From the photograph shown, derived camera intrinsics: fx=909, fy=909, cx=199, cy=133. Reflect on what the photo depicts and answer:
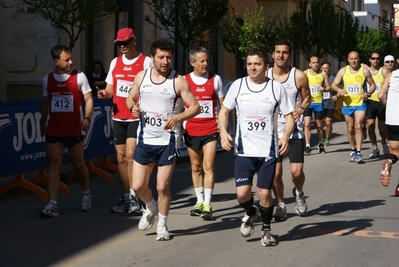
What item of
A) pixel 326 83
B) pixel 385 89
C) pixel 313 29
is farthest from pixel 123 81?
pixel 313 29

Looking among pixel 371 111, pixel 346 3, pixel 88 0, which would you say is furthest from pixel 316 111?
pixel 346 3

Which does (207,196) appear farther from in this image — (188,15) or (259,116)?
(188,15)

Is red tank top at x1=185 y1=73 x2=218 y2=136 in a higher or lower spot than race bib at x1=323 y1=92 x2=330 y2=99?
higher

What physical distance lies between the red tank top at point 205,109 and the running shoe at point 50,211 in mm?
1813

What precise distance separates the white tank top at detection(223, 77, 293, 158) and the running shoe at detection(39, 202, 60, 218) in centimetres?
289

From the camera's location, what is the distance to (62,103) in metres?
10.6

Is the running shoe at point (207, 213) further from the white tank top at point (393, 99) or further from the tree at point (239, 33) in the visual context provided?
the tree at point (239, 33)

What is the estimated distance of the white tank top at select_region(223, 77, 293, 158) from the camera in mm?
8562

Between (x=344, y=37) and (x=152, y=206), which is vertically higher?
(x=344, y=37)

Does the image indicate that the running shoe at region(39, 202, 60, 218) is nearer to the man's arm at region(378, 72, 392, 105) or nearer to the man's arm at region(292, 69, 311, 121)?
the man's arm at region(292, 69, 311, 121)

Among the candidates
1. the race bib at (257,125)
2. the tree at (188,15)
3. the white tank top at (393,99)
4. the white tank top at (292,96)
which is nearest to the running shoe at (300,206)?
the white tank top at (292,96)

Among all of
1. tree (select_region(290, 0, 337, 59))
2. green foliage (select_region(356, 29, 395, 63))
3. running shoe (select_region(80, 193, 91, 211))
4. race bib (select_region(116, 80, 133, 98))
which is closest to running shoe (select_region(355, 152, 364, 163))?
running shoe (select_region(80, 193, 91, 211))

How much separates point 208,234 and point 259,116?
1489 mm

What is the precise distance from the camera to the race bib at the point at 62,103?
418 inches
